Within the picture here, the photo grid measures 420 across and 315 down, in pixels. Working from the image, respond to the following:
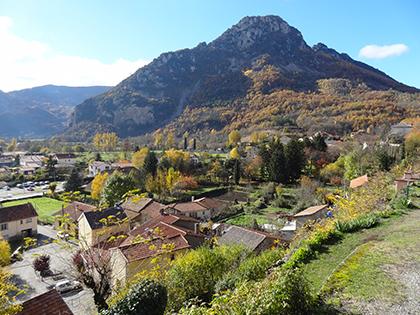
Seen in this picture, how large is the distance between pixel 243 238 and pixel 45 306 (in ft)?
43.6

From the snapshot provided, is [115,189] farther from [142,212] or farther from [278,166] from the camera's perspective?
[278,166]

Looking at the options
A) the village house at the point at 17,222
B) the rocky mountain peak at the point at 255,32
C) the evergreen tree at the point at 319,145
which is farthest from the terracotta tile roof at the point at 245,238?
the rocky mountain peak at the point at 255,32

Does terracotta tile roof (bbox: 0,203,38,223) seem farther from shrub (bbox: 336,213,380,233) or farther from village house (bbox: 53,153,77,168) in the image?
village house (bbox: 53,153,77,168)

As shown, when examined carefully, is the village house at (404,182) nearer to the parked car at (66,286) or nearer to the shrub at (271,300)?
the shrub at (271,300)

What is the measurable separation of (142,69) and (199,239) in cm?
15396

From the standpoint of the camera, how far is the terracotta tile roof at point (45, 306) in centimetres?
966

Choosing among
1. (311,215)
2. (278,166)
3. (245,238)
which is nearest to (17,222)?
(245,238)

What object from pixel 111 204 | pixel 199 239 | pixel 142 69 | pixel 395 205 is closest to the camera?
pixel 395 205

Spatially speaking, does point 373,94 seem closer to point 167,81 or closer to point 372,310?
point 167,81

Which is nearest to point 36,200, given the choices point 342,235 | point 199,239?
point 199,239

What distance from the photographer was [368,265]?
7.94 metres

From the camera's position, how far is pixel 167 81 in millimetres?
164375

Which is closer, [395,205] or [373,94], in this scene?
[395,205]

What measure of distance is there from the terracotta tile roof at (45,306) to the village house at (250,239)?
10.5 meters
